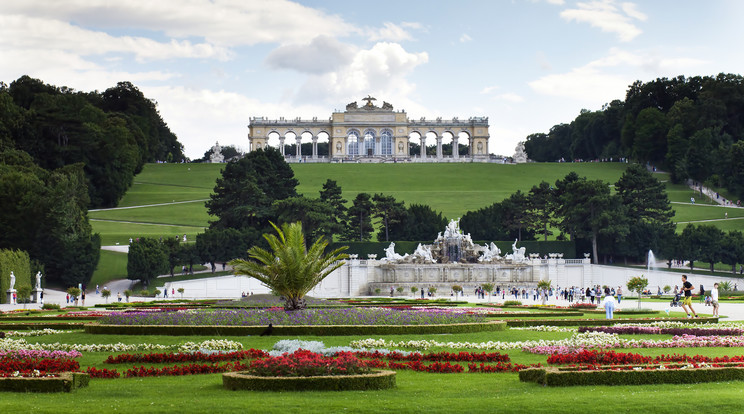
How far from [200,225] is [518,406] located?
2350 inches

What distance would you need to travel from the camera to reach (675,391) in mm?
12672

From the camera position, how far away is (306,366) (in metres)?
13.3

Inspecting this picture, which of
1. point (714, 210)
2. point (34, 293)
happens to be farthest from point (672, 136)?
point (34, 293)

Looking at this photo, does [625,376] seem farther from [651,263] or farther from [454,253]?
[651,263]

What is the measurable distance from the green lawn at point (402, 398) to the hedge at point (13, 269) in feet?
105

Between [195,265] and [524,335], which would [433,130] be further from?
[524,335]

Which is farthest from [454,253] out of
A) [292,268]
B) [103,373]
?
[103,373]

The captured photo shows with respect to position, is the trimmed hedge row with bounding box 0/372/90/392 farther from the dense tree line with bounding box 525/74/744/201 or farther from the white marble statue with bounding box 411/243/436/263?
the dense tree line with bounding box 525/74/744/201

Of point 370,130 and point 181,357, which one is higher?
point 370,130

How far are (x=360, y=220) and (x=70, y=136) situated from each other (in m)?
24.6

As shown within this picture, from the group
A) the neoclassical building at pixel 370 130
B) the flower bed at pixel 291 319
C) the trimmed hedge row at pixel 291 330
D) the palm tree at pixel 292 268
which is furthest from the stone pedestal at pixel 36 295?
the neoclassical building at pixel 370 130

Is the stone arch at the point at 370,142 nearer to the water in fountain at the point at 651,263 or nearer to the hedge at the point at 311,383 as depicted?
the water in fountain at the point at 651,263

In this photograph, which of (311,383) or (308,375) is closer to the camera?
(311,383)

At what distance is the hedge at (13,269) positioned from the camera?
145ft
